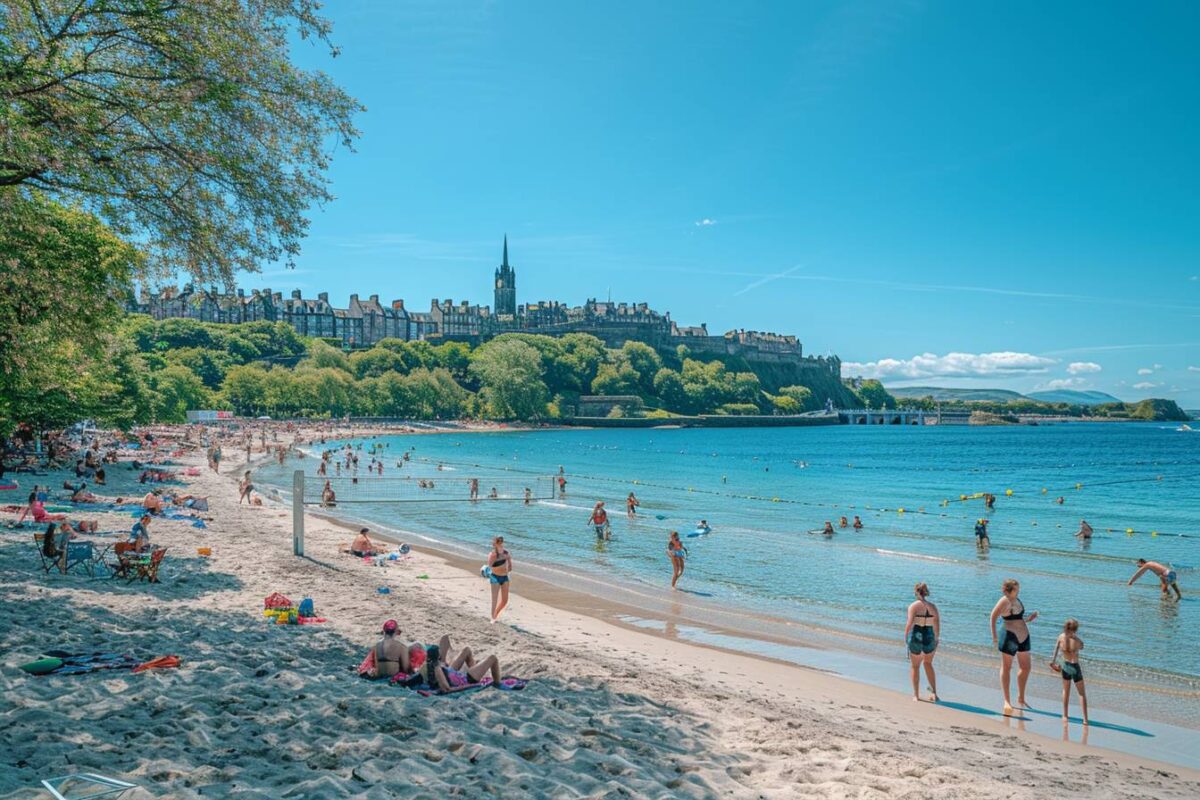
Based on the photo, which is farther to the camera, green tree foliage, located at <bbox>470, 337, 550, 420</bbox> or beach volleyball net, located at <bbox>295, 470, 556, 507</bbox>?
green tree foliage, located at <bbox>470, 337, 550, 420</bbox>

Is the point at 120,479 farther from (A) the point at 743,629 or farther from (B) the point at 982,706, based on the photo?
(B) the point at 982,706

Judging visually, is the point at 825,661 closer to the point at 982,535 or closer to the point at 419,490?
the point at 982,535

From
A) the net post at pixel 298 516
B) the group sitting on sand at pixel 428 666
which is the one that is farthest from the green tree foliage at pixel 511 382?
the group sitting on sand at pixel 428 666

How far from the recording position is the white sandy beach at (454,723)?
20.5 ft

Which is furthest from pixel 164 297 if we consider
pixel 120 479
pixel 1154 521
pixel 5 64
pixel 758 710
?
pixel 1154 521

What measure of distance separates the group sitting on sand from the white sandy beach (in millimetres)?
311

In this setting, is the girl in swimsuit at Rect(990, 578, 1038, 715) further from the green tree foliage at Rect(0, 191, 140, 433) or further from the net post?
the net post

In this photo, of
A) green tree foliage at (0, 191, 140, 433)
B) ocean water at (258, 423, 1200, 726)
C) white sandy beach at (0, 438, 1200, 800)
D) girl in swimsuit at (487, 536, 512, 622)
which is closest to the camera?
white sandy beach at (0, 438, 1200, 800)

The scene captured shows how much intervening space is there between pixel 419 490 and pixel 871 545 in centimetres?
2500

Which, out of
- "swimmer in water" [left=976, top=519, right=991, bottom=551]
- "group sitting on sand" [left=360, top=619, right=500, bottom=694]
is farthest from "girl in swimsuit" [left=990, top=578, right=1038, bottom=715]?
"swimmer in water" [left=976, top=519, right=991, bottom=551]

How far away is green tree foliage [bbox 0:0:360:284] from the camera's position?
8.19 m

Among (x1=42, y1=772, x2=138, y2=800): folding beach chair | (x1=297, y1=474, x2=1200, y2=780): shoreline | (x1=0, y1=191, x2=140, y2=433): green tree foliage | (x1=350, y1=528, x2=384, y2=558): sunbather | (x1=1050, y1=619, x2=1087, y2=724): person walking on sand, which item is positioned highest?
(x1=0, y1=191, x2=140, y2=433): green tree foliage

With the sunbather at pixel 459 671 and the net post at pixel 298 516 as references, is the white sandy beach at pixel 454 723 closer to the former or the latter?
the sunbather at pixel 459 671

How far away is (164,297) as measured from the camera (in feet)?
34.7
